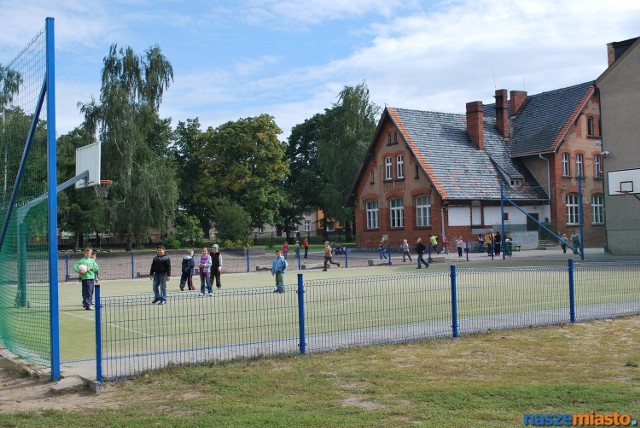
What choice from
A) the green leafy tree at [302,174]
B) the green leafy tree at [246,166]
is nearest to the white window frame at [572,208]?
the green leafy tree at [246,166]

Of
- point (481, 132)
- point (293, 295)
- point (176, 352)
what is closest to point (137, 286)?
point (293, 295)

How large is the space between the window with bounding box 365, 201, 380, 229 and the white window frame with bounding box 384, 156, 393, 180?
94.9 inches

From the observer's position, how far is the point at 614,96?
1481 inches

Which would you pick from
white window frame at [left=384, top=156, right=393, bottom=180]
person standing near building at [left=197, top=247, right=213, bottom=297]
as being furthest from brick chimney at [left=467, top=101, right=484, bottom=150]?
person standing near building at [left=197, top=247, right=213, bottom=297]

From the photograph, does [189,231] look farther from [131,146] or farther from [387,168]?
[387,168]

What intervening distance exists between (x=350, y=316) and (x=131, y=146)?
37.6m

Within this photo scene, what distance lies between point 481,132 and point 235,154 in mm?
26128

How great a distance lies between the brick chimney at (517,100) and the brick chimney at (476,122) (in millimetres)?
6014

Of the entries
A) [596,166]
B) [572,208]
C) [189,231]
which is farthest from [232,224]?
[596,166]

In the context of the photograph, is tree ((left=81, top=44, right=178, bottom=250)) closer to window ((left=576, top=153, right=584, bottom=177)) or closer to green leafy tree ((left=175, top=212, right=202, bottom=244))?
green leafy tree ((left=175, top=212, right=202, bottom=244))

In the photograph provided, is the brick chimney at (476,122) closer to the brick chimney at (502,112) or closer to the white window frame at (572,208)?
the brick chimney at (502,112)

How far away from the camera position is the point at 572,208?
168 feet

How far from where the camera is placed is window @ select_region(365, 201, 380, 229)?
174 ft

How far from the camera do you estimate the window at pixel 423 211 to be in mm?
47784
